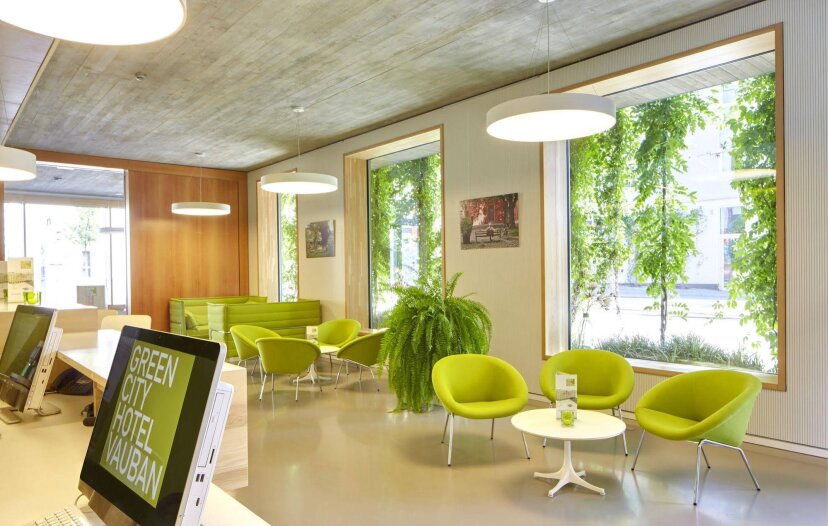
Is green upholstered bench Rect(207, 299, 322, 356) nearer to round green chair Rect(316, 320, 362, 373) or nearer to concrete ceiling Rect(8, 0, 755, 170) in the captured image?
round green chair Rect(316, 320, 362, 373)

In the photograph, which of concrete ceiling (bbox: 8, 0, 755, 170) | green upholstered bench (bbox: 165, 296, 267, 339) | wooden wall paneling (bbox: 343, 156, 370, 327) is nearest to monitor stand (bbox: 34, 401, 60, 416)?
concrete ceiling (bbox: 8, 0, 755, 170)

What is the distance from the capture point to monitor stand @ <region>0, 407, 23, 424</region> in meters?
2.53

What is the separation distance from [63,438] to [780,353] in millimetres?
4896

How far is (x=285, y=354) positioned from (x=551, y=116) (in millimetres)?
4240

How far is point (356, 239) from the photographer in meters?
9.34

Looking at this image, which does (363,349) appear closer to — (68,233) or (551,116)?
(551,116)

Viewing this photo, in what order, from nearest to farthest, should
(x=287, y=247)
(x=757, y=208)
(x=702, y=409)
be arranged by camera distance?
(x=702, y=409) → (x=757, y=208) → (x=287, y=247)

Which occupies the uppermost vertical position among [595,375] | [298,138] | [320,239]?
[298,138]

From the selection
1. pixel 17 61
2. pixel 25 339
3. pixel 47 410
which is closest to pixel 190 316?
pixel 17 61

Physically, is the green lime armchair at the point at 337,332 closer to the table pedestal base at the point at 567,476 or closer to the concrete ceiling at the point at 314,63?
the concrete ceiling at the point at 314,63

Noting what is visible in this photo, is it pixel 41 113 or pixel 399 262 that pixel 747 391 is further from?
pixel 41 113

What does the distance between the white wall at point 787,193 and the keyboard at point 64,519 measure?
4.91 meters

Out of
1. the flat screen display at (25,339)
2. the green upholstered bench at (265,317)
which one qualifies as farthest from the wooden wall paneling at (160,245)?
the flat screen display at (25,339)

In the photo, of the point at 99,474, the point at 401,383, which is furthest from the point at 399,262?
the point at 99,474
